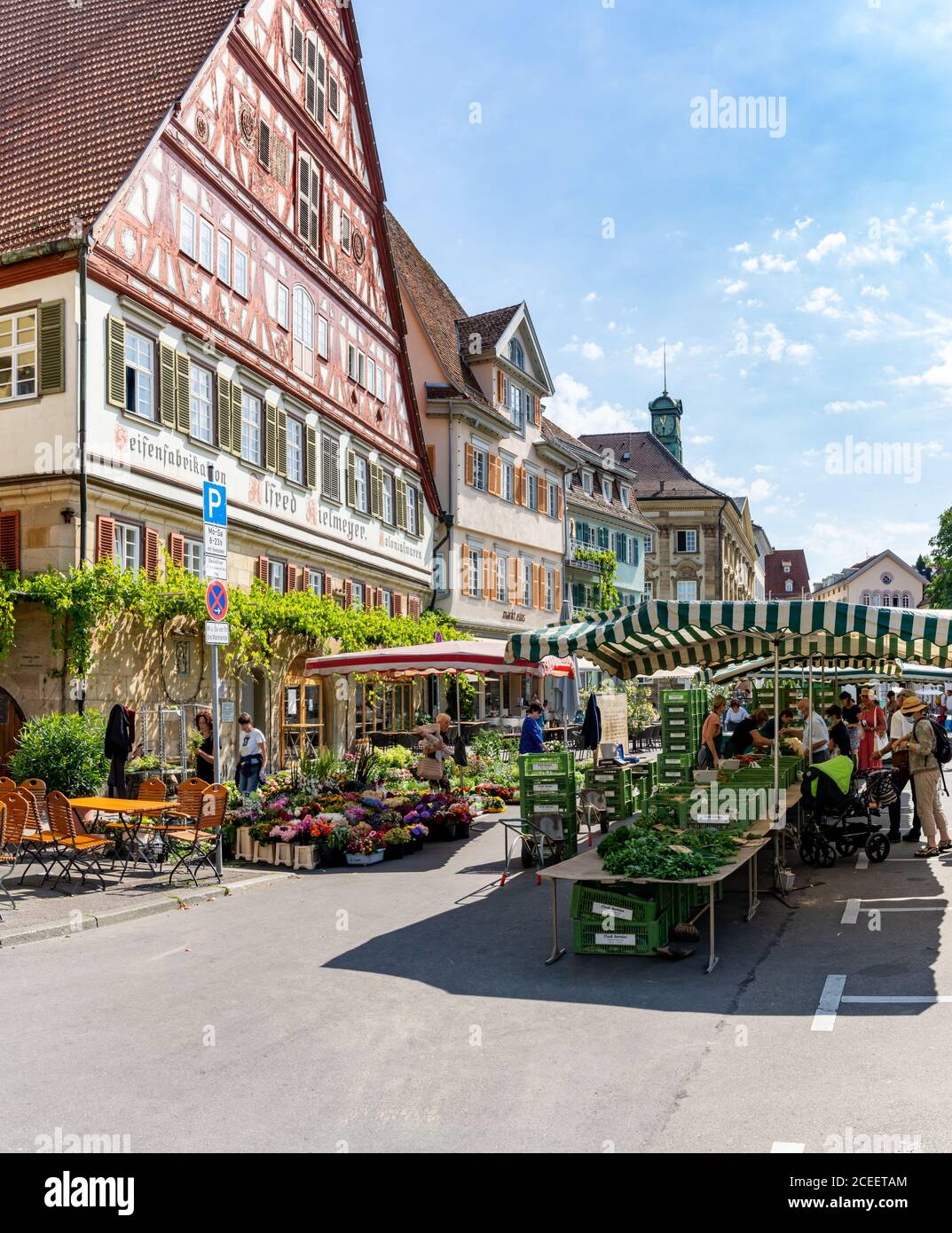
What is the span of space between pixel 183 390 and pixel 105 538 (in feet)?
12.5

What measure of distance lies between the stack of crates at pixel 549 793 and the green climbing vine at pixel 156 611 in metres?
7.74

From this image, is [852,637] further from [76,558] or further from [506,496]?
[506,496]

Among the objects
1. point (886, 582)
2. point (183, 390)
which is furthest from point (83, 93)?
point (886, 582)

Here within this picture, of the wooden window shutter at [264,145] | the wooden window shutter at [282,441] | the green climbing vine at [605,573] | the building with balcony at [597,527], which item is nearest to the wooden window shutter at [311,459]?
the wooden window shutter at [282,441]

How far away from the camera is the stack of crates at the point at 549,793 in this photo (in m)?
14.1

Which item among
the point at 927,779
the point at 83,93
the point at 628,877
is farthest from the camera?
the point at 83,93

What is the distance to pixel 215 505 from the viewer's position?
13156 mm

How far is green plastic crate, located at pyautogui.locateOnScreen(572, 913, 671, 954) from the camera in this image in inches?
360

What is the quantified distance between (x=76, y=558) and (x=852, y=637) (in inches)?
466

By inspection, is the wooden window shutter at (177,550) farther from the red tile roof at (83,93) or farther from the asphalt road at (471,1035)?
the asphalt road at (471,1035)

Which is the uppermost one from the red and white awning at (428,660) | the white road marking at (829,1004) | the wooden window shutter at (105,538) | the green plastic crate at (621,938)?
the wooden window shutter at (105,538)

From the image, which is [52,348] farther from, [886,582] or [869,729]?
[886,582]

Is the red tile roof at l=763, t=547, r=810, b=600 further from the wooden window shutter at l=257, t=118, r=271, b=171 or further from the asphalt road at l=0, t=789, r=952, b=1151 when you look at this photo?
the asphalt road at l=0, t=789, r=952, b=1151
